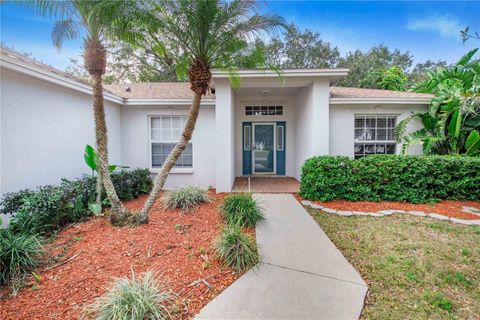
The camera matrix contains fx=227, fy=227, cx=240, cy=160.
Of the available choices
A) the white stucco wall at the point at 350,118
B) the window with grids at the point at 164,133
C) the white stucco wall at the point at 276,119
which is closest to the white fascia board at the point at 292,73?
the white stucco wall at the point at 350,118

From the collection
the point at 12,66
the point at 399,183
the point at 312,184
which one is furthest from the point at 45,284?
the point at 399,183

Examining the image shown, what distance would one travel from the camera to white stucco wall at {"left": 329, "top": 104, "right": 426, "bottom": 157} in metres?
8.68

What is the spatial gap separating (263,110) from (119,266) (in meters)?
8.99

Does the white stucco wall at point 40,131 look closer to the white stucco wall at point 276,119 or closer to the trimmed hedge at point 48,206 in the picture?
the trimmed hedge at point 48,206

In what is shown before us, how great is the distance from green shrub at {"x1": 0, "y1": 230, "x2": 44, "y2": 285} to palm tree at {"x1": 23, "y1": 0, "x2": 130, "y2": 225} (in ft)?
4.53

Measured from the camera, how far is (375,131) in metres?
8.93

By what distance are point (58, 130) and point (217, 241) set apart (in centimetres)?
536

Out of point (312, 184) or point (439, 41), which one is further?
point (439, 41)

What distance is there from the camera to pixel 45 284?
297 cm

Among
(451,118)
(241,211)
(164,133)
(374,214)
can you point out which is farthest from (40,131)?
(451,118)

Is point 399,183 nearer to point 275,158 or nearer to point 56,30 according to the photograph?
point 275,158

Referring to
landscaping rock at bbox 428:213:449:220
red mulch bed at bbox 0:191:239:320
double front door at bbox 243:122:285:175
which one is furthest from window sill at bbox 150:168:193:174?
landscaping rock at bbox 428:213:449:220

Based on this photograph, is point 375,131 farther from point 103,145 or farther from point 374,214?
point 103,145

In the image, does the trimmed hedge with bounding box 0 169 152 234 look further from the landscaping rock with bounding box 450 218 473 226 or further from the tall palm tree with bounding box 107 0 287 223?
the landscaping rock with bounding box 450 218 473 226
